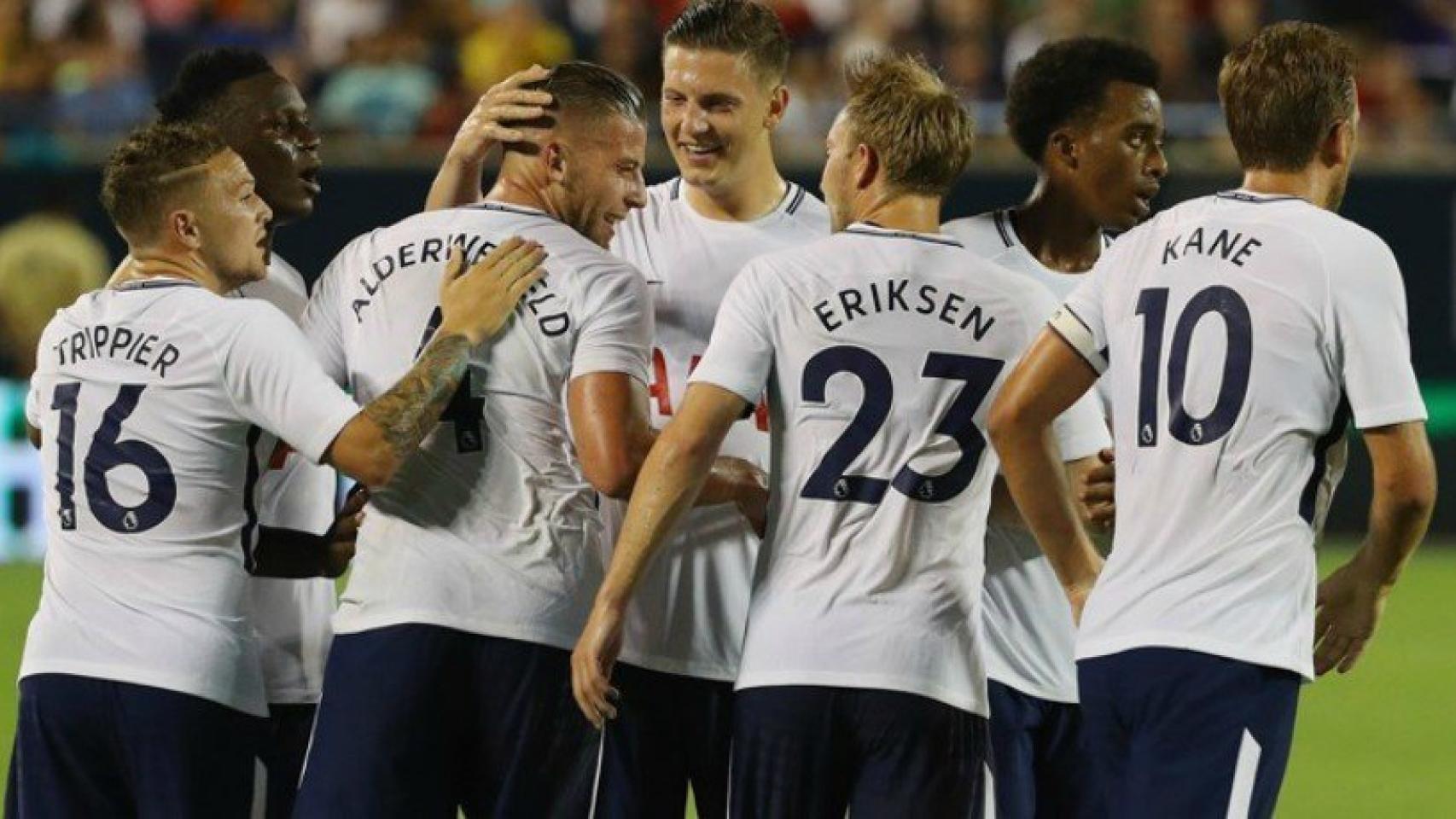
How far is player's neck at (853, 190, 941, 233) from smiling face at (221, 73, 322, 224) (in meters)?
1.83

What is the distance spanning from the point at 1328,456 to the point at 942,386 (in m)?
0.84

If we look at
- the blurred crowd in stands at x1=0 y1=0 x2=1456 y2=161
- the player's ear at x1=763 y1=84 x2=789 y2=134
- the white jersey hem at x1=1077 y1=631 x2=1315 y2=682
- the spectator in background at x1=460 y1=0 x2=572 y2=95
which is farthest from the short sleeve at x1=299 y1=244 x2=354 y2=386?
the spectator in background at x1=460 y1=0 x2=572 y2=95

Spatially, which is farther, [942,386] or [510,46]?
[510,46]

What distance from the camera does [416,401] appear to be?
5.49 m

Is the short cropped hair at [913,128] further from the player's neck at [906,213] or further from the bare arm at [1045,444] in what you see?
the bare arm at [1045,444]

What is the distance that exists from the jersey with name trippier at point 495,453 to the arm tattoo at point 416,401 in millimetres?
151

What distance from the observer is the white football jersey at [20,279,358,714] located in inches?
219

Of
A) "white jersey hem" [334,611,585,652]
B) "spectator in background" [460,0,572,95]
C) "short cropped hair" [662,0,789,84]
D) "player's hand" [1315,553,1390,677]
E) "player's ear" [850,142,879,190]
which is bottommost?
"white jersey hem" [334,611,585,652]

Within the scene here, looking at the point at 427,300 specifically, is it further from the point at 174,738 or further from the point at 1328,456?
the point at 1328,456

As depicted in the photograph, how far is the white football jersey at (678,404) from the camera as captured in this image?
625 centimetres

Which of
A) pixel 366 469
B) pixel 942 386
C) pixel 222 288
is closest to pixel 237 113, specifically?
pixel 222 288

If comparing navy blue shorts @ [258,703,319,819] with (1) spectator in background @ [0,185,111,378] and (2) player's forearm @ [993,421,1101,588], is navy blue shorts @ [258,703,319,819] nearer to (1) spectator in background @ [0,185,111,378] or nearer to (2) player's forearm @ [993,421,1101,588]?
(2) player's forearm @ [993,421,1101,588]

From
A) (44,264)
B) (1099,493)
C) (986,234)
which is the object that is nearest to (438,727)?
(1099,493)

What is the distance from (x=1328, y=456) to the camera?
520cm
